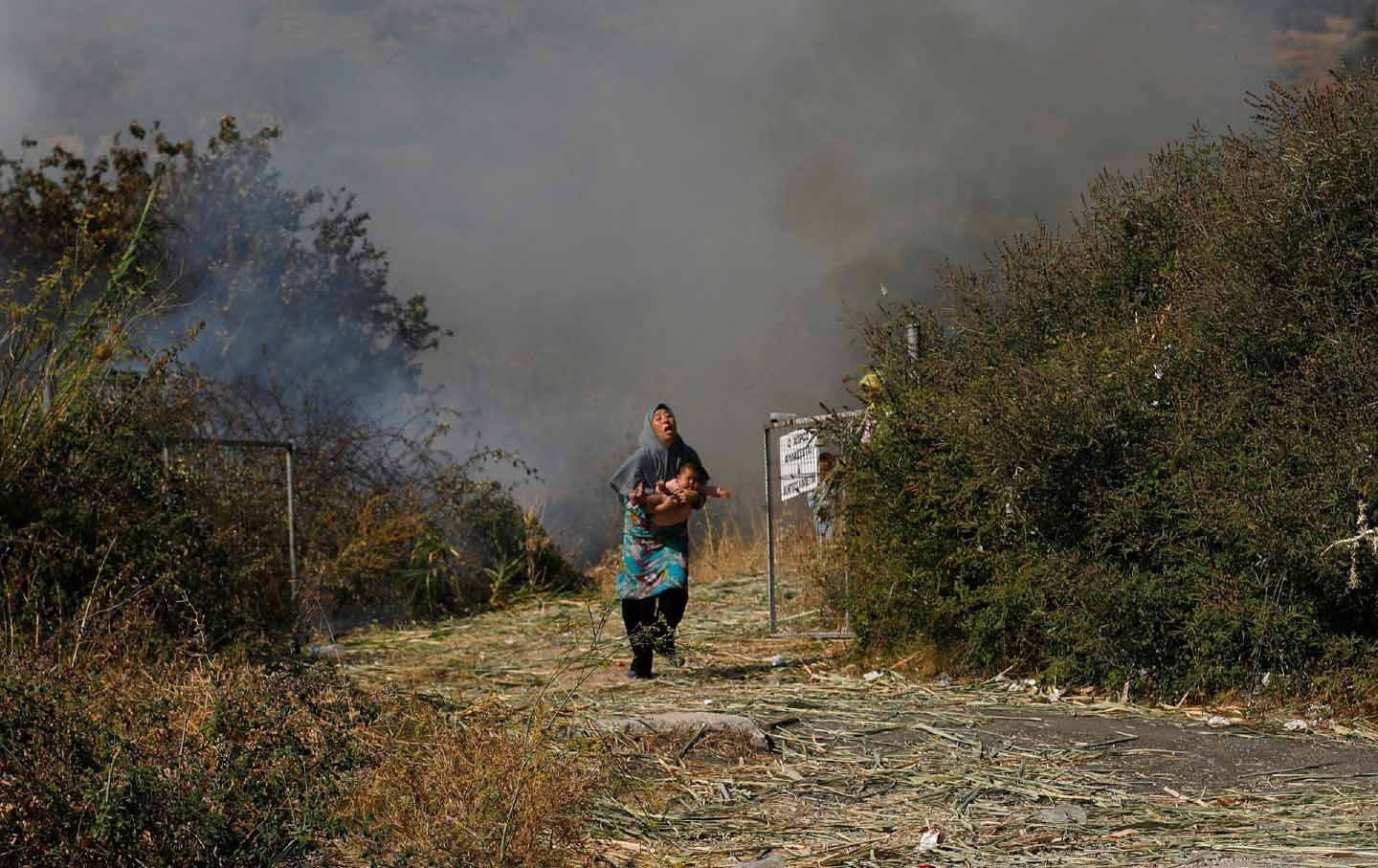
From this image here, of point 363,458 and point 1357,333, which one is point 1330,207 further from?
point 363,458

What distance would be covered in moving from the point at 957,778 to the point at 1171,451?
8.63ft

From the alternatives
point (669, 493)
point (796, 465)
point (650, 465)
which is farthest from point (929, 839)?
point (796, 465)

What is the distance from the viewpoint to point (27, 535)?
7.58m

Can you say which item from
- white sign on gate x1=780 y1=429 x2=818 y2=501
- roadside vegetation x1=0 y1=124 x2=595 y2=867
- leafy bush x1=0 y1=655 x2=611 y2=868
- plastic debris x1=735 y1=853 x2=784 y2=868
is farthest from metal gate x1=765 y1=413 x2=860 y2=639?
plastic debris x1=735 y1=853 x2=784 y2=868

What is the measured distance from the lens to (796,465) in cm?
1086

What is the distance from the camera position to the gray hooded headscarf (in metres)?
9.71

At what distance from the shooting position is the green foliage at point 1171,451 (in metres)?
7.26

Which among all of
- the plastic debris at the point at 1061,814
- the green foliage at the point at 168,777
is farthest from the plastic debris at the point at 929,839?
the green foliage at the point at 168,777

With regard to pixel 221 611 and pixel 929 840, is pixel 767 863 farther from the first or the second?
pixel 221 611

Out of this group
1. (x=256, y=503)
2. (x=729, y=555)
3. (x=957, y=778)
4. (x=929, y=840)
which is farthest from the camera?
(x=729, y=555)

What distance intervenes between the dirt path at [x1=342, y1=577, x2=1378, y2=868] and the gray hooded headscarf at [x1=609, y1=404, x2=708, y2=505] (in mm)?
1347

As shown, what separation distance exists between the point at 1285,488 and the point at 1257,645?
2.76 feet

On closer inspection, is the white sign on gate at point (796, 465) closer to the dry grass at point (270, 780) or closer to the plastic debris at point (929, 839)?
the dry grass at point (270, 780)

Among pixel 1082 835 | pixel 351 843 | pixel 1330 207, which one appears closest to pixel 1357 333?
pixel 1330 207
